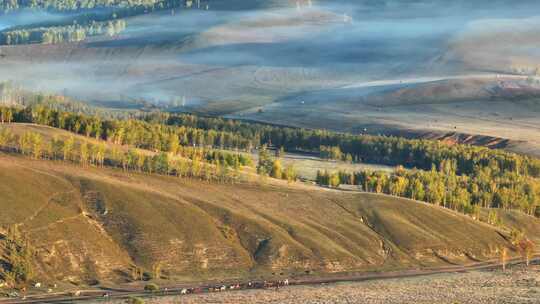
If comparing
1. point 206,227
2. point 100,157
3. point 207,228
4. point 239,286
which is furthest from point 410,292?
point 100,157

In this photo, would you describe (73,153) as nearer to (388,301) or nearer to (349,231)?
(349,231)

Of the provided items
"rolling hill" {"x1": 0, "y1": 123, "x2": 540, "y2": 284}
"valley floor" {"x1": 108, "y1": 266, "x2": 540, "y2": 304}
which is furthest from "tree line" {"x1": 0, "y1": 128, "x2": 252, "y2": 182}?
"valley floor" {"x1": 108, "y1": 266, "x2": 540, "y2": 304}

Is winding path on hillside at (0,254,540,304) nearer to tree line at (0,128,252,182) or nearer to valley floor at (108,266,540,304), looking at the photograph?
valley floor at (108,266,540,304)

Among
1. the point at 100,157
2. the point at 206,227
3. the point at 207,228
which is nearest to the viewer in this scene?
the point at 207,228

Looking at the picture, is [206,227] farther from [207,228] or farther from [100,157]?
[100,157]

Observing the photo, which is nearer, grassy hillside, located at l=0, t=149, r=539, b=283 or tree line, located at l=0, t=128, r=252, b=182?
grassy hillside, located at l=0, t=149, r=539, b=283

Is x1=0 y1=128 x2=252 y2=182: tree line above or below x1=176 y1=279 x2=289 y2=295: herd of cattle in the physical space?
above

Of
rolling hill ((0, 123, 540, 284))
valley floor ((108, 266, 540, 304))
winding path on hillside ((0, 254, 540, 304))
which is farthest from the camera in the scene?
rolling hill ((0, 123, 540, 284))
